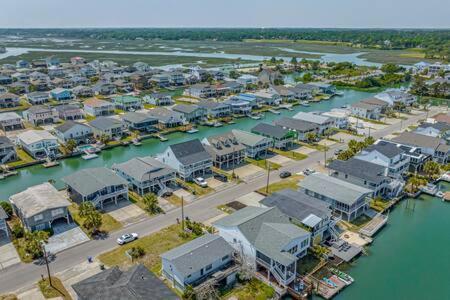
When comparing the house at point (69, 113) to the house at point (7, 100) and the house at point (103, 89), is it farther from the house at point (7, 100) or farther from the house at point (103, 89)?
the house at point (103, 89)

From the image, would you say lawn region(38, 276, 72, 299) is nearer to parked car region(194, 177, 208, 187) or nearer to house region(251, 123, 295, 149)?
parked car region(194, 177, 208, 187)

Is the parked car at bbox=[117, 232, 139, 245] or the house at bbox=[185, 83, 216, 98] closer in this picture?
the parked car at bbox=[117, 232, 139, 245]

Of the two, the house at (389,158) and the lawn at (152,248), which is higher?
the house at (389,158)

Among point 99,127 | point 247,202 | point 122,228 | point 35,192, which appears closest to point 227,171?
point 247,202

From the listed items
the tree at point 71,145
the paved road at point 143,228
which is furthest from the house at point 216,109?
the tree at point 71,145

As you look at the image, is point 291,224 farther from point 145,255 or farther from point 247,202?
point 145,255

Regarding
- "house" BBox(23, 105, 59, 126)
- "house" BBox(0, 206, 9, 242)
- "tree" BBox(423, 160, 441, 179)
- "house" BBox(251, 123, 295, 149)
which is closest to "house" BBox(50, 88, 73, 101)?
"house" BBox(23, 105, 59, 126)
